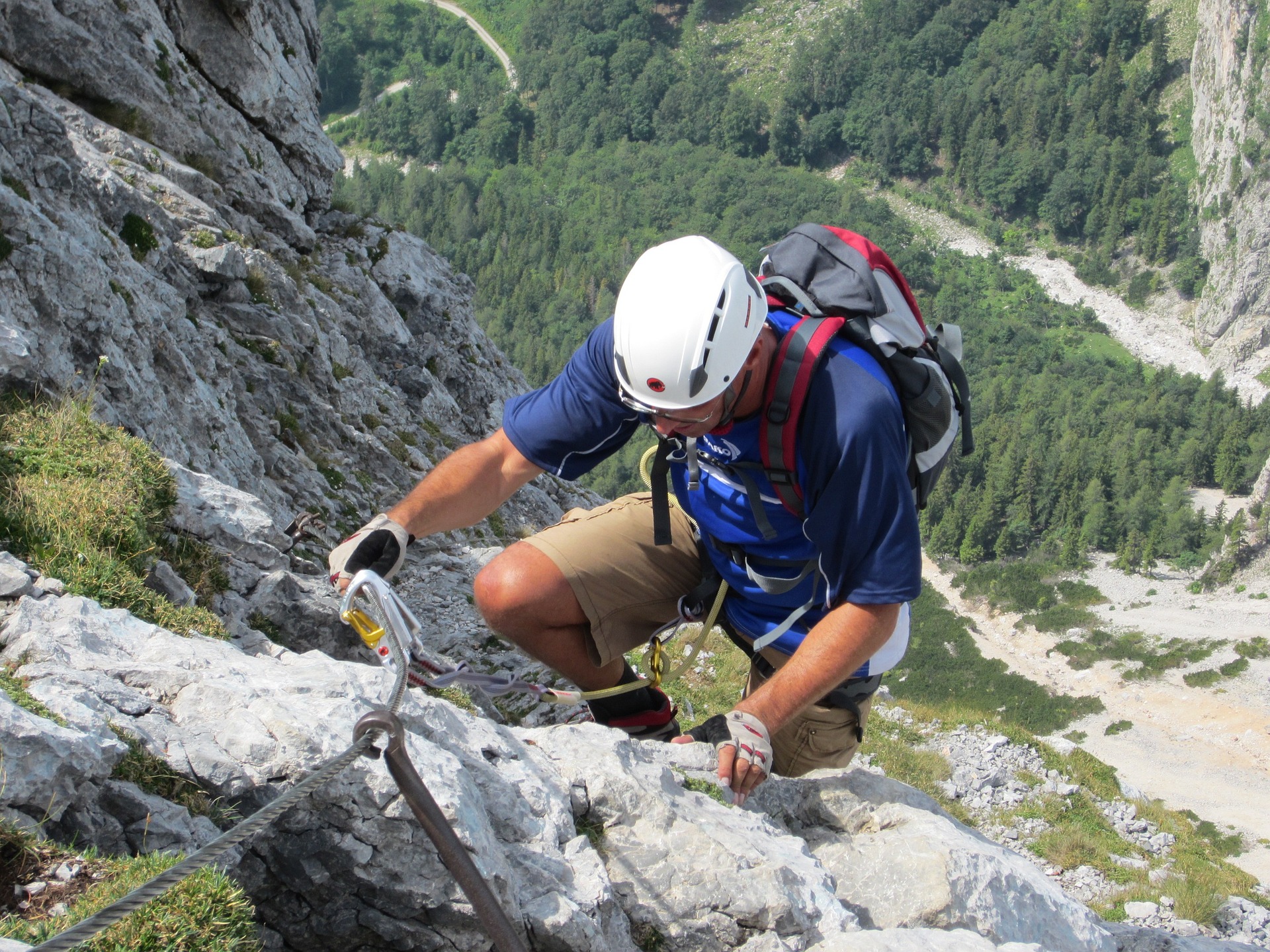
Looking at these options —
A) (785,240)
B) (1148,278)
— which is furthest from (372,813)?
(1148,278)

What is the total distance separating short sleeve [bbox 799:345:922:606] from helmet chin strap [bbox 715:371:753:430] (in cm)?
30

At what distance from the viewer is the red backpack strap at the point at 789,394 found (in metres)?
4.07

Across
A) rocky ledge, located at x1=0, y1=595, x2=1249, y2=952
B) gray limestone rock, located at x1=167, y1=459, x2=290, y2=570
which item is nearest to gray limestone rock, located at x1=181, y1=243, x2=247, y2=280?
gray limestone rock, located at x1=167, y1=459, x2=290, y2=570

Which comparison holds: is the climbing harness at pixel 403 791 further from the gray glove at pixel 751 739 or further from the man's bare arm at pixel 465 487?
the gray glove at pixel 751 739

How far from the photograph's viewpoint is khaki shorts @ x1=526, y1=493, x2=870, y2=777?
506 cm

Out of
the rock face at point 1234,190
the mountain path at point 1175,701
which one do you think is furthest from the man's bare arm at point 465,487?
the rock face at point 1234,190

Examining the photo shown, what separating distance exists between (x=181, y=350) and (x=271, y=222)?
850 centimetres

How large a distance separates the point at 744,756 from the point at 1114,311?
17508cm

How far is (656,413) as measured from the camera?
4270 mm

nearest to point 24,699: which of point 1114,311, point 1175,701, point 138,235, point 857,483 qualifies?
point 857,483

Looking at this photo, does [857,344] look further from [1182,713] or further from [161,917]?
[1182,713]

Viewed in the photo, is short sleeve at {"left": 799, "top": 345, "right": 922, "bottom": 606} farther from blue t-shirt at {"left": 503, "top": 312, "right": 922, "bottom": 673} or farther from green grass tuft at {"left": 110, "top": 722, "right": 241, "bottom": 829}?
green grass tuft at {"left": 110, "top": 722, "right": 241, "bottom": 829}

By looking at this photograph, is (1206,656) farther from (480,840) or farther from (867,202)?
(867,202)

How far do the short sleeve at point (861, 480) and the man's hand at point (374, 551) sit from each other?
6.15ft
